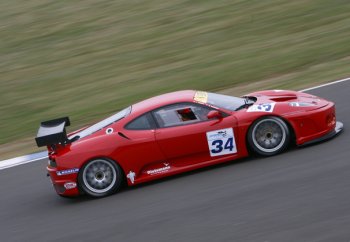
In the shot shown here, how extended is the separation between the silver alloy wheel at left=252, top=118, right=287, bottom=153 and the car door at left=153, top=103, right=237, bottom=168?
0.33 meters

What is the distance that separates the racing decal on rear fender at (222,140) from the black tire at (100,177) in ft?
4.47

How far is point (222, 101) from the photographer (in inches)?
370

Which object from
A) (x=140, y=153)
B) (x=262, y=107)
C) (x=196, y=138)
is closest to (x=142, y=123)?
(x=140, y=153)

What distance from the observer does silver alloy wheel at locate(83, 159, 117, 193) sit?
29.8 ft

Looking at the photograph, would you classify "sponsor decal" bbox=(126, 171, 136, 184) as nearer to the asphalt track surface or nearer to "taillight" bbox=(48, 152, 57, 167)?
the asphalt track surface

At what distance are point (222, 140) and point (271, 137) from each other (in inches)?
27.2

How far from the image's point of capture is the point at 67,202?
932 centimetres

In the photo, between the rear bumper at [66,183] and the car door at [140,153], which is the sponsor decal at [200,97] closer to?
the car door at [140,153]

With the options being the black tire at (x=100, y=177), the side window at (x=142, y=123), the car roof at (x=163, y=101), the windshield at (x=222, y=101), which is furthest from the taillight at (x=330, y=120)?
the black tire at (x=100, y=177)

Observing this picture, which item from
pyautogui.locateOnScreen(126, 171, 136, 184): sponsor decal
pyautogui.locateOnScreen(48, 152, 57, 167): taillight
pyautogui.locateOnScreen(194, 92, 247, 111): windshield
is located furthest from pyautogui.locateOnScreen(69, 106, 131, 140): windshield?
pyautogui.locateOnScreen(194, 92, 247, 111): windshield

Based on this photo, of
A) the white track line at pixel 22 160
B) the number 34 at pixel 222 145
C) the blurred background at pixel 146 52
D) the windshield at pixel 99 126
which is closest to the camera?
the number 34 at pixel 222 145

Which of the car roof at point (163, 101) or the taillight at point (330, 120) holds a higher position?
the car roof at point (163, 101)

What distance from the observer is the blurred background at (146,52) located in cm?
1452

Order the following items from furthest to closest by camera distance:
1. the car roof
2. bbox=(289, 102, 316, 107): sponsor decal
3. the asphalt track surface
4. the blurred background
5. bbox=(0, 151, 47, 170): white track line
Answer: the blurred background, bbox=(0, 151, 47, 170): white track line, the car roof, bbox=(289, 102, 316, 107): sponsor decal, the asphalt track surface
